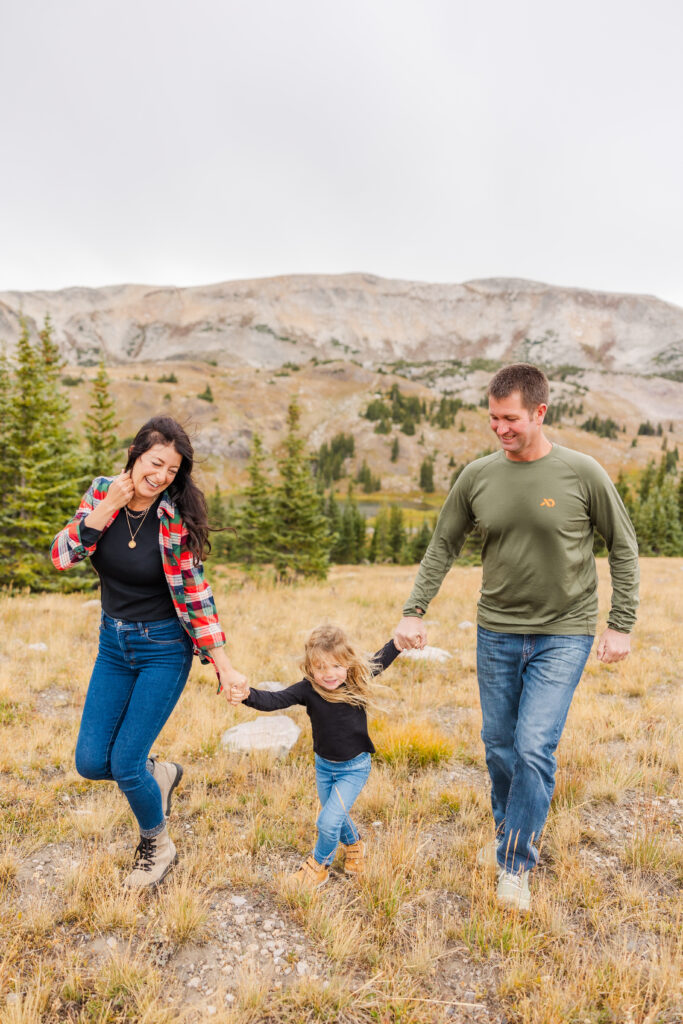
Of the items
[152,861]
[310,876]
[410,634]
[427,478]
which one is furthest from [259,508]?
[427,478]

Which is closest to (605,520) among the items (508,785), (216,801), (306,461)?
(508,785)

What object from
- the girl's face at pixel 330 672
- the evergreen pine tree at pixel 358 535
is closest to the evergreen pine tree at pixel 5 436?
the girl's face at pixel 330 672

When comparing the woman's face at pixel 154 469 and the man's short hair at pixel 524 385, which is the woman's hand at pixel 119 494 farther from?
the man's short hair at pixel 524 385

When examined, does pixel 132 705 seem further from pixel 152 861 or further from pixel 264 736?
pixel 264 736

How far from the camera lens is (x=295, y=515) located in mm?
24375

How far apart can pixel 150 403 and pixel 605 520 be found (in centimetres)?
19818

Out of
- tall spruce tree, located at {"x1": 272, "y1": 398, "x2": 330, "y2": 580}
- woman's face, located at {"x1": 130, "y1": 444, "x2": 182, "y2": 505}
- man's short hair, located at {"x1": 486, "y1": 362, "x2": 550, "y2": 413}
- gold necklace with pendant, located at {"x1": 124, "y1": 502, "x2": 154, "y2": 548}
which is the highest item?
man's short hair, located at {"x1": 486, "y1": 362, "x2": 550, "y2": 413}

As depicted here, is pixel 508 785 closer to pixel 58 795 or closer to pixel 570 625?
pixel 570 625

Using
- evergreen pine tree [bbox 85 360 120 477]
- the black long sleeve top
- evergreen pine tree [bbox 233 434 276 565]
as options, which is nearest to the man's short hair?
the black long sleeve top

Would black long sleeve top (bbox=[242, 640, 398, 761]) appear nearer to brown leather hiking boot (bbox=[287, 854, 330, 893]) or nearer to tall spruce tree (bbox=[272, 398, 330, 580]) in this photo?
brown leather hiking boot (bbox=[287, 854, 330, 893])

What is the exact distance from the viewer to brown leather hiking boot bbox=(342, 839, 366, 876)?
3477 mm

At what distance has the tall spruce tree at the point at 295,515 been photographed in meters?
23.8

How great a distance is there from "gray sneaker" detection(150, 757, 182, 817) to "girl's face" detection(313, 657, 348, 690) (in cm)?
146

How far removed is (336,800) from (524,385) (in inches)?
113
